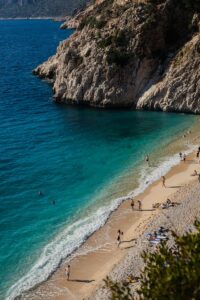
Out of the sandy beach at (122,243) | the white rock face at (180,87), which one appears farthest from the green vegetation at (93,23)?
the sandy beach at (122,243)

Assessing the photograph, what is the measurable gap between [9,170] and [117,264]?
22191 mm

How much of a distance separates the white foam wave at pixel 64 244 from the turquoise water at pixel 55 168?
7 cm

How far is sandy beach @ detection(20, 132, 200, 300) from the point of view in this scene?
109ft

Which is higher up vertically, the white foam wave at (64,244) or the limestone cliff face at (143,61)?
the limestone cliff face at (143,61)

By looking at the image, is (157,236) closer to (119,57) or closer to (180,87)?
(180,87)

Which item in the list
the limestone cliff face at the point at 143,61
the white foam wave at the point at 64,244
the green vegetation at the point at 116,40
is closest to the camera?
the white foam wave at the point at 64,244

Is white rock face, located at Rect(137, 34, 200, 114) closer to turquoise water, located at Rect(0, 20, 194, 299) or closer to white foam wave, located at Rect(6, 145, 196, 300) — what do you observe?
turquoise water, located at Rect(0, 20, 194, 299)

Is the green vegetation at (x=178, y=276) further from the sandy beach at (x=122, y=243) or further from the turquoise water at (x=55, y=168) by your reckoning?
the turquoise water at (x=55, y=168)

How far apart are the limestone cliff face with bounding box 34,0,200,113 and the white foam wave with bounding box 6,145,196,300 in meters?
25.7

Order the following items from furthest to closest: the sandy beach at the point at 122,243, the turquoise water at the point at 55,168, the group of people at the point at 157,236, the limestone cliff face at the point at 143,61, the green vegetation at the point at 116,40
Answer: the green vegetation at the point at 116,40, the limestone cliff face at the point at 143,61, the turquoise water at the point at 55,168, the group of people at the point at 157,236, the sandy beach at the point at 122,243

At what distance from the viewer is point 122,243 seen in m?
38.1

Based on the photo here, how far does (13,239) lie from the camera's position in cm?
3916

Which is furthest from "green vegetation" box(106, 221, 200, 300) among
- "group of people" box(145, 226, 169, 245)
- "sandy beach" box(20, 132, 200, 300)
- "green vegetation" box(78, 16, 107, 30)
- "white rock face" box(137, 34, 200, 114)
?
"green vegetation" box(78, 16, 107, 30)

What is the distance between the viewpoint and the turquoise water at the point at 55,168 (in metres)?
37.8
